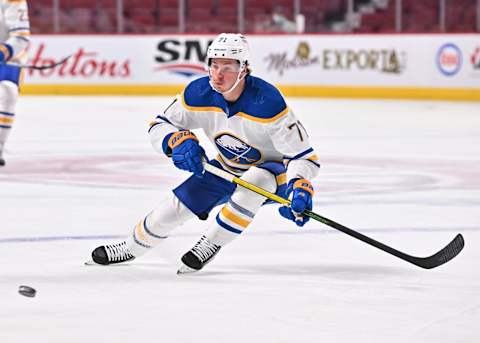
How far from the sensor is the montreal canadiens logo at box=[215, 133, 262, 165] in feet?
12.2

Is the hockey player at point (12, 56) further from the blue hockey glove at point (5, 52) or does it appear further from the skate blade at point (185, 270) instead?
the skate blade at point (185, 270)

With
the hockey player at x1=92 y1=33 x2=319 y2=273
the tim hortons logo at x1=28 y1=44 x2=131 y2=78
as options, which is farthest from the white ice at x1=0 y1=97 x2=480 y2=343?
the tim hortons logo at x1=28 y1=44 x2=131 y2=78

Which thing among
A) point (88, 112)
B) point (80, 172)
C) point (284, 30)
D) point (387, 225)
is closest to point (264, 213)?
point (387, 225)

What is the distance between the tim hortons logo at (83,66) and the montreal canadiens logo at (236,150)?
1090cm

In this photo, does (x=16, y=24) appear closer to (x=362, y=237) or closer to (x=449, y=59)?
(x=362, y=237)

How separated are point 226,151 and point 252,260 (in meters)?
0.44

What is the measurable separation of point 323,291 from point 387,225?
144cm

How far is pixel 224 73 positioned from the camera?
141 inches

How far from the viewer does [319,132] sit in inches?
380

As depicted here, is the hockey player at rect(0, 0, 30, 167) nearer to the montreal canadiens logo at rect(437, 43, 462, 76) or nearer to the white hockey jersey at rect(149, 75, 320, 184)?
the white hockey jersey at rect(149, 75, 320, 184)

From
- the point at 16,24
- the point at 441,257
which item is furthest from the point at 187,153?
the point at 16,24

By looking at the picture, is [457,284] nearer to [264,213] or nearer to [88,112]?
[264,213]

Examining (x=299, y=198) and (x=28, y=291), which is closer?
(x=28, y=291)

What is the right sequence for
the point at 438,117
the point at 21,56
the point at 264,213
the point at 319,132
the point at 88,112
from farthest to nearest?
the point at 88,112
the point at 438,117
the point at 319,132
the point at 21,56
the point at 264,213
